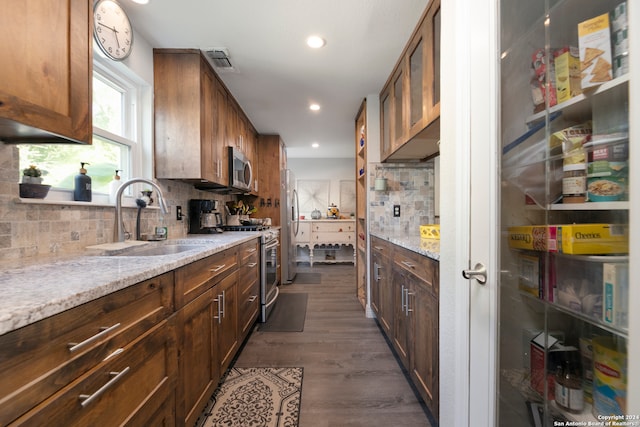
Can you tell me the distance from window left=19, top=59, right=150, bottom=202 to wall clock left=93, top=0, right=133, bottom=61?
126 mm

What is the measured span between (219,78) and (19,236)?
1.90m

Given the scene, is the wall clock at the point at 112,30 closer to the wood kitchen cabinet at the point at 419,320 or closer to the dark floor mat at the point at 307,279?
the wood kitchen cabinet at the point at 419,320

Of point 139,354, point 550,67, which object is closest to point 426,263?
point 550,67

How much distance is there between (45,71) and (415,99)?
76.7 inches

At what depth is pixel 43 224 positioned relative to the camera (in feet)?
3.99

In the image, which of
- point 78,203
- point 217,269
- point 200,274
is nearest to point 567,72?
point 200,274

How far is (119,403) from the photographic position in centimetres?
78

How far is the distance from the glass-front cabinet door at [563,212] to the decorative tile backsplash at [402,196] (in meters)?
1.95

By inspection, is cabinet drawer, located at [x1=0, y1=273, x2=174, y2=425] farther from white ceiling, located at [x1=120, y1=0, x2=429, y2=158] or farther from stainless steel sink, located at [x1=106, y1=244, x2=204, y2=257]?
white ceiling, located at [x1=120, y1=0, x2=429, y2=158]

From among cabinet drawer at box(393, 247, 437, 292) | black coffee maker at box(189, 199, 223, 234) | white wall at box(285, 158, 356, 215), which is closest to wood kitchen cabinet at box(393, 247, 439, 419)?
cabinet drawer at box(393, 247, 437, 292)

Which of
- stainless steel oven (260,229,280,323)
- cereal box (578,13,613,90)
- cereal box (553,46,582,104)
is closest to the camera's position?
cereal box (578,13,613,90)

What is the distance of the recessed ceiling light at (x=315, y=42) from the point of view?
1841 millimetres

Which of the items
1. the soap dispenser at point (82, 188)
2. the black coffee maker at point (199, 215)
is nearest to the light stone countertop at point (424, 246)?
the black coffee maker at point (199, 215)

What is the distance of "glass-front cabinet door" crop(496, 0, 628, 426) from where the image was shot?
1.95 feet
